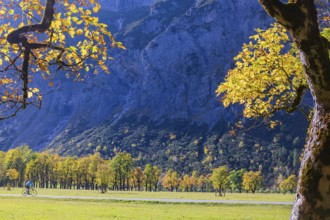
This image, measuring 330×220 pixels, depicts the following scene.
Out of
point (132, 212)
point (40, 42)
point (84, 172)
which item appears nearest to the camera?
point (40, 42)

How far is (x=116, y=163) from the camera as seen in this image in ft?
465

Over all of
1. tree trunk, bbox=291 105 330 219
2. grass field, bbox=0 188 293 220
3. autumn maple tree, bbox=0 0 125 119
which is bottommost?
grass field, bbox=0 188 293 220

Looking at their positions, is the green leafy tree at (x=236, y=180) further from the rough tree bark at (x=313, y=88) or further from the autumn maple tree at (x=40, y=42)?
the rough tree bark at (x=313, y=88)

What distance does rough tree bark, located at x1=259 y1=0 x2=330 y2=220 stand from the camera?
693 cm

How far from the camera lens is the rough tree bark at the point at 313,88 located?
6.93 metres

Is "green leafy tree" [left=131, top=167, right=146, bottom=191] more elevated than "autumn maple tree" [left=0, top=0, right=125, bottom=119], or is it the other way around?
"autumn maple tree" [left=0, top=0, right=125, bottom=119]

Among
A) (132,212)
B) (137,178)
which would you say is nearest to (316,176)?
(132,212)

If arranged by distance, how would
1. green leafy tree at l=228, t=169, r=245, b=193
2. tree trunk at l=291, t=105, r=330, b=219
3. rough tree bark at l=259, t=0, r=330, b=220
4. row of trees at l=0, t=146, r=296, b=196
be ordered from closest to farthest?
1. tree trunk at l=291, t=105, r=330, b=219
2. rough tree bark at l=259, t=0, r=330, b=220
3. row of trees at l=0, t=146, r=296, b=196
4. green leafy tree at l=228, t=169, r=245, b=193

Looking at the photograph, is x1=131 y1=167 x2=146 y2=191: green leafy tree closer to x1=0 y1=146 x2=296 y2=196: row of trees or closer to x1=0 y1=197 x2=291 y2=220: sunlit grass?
x1=0 y1=146 x2=296 y2=196: row of trees

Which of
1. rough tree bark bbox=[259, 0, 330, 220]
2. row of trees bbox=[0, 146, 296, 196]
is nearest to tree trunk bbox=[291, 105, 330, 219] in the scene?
rough tree bark bbox=[259, 0, 330, 220]

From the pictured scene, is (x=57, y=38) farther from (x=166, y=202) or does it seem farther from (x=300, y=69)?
(x=166, y=202)

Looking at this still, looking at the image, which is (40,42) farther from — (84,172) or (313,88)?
(84,172)

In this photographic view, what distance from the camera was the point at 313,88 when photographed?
751 cm

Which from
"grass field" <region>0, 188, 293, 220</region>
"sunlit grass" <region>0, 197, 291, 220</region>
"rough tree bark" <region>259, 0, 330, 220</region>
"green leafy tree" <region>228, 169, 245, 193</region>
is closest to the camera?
"rough tree bark" <region>259, 0, 330, 220</region>
